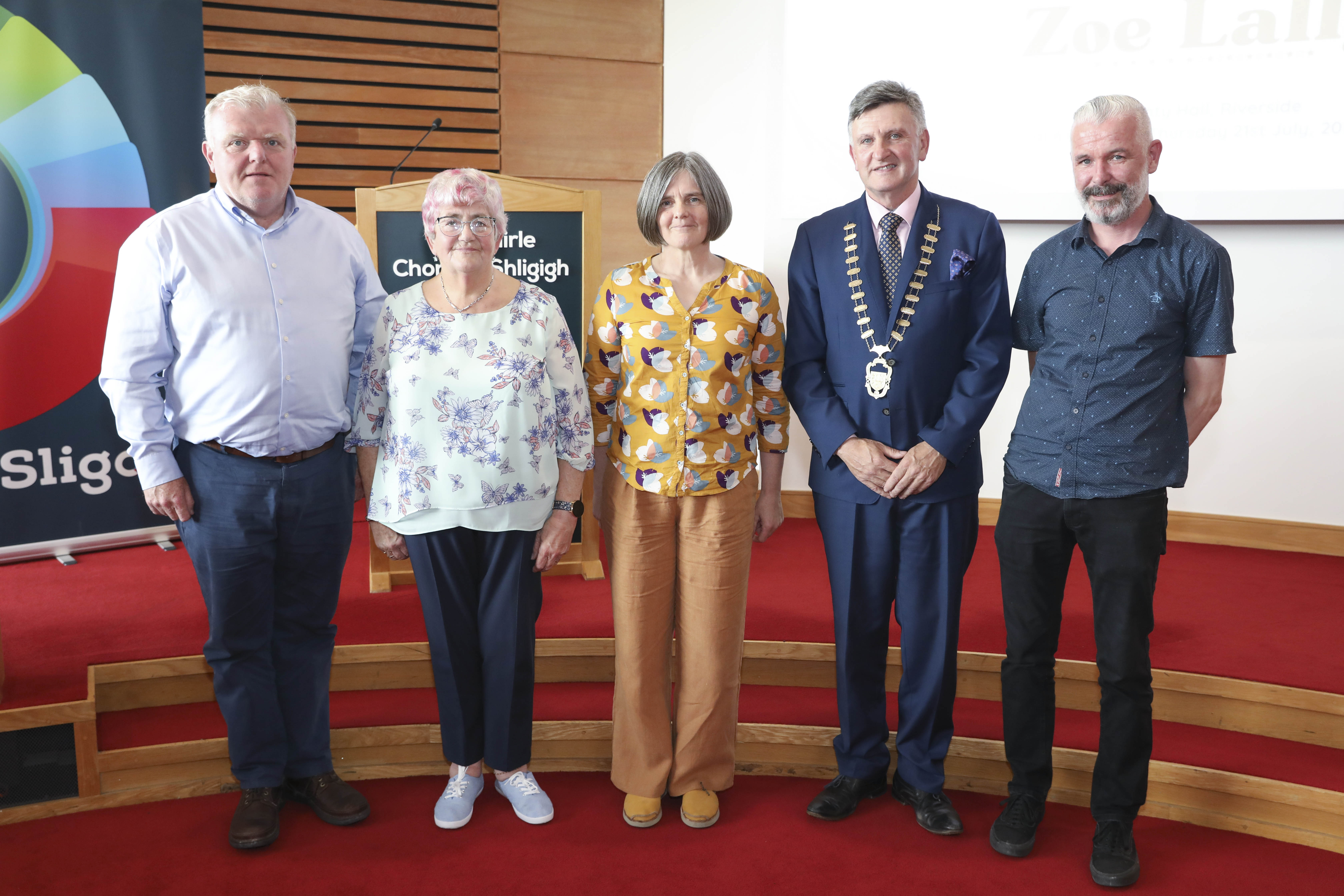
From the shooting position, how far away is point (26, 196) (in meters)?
3.57

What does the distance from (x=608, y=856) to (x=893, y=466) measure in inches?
47.7

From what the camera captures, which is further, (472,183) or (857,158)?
(857,158)

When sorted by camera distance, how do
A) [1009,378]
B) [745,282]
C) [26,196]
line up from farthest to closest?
[1009,378] < [26,196] < [745,282]

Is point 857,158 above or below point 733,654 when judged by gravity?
above

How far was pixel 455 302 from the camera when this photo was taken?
2113mm

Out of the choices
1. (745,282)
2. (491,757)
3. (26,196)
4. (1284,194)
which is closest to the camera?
(745,282)

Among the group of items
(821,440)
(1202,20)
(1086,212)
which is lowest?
(821,440)

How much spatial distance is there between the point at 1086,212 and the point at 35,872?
2966 millimetres

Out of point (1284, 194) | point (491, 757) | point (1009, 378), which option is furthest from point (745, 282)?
point (1284, 194)

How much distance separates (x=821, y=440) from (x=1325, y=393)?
10.0 ft

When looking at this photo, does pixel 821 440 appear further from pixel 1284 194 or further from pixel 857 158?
pixel 1284 194

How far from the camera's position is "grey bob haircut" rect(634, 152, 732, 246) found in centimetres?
211

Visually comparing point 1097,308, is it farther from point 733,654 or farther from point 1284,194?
point 1284,194

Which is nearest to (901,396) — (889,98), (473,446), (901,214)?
(901,214)
